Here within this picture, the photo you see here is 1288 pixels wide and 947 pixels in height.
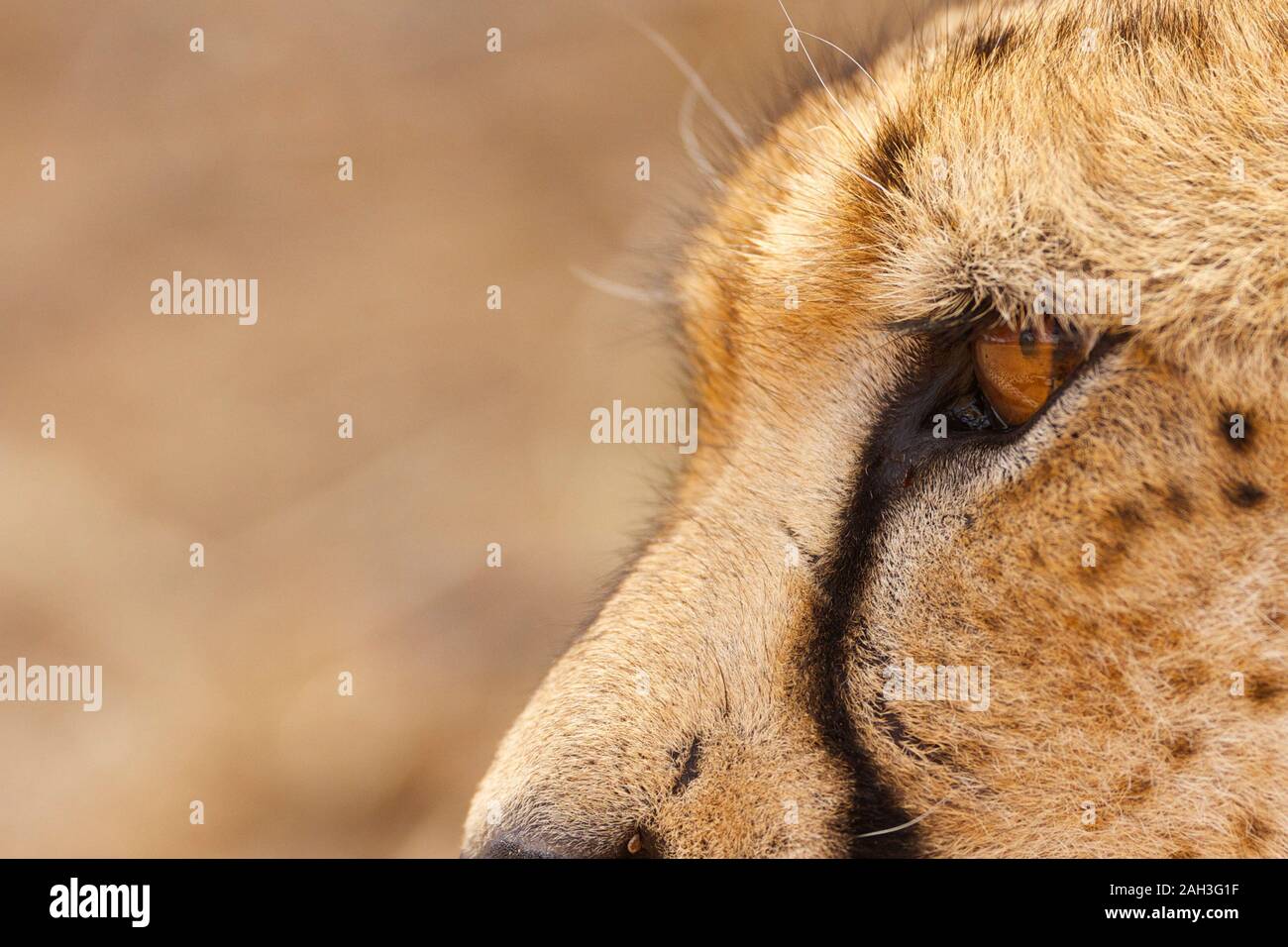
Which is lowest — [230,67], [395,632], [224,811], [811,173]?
[224,811]

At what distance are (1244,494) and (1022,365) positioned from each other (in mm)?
285

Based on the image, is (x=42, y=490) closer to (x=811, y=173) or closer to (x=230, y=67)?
(x=230, y=67)

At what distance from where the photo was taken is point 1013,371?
1517mm

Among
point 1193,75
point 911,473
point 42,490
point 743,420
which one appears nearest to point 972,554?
point 911,473

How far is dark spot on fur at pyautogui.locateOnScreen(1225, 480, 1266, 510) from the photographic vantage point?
4.38ft

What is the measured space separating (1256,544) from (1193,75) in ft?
1.77

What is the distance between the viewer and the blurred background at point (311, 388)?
14.4ft

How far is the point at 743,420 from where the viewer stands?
6.12 feet

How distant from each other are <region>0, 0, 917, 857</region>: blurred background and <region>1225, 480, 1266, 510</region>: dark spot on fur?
107 inches
